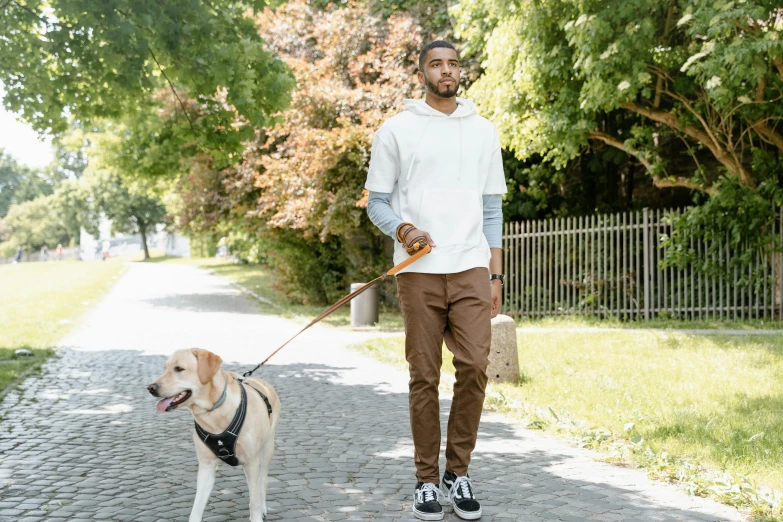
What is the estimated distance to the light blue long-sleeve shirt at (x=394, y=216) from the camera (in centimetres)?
404

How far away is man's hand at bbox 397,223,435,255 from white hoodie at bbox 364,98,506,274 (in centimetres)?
14

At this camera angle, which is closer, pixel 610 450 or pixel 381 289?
pixel 610 450

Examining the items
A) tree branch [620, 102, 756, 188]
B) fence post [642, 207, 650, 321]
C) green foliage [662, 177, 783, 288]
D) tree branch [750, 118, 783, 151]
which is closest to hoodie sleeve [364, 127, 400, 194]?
tree branch [620, 102, 756, 188]

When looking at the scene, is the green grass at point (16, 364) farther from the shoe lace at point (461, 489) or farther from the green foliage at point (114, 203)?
the green foliage at point (114, 203)

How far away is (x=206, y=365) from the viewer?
375 centimetres

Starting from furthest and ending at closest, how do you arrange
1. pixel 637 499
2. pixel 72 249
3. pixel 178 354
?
pixel 72 249
pixel 637 499
pixel 178 354

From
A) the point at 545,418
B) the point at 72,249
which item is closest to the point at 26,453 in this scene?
the point at 545,418

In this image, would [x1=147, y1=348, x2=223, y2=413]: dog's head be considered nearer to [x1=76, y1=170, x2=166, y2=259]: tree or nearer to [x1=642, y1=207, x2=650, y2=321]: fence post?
[x1=642, y1=207, x2=650, y2=321]: fence post

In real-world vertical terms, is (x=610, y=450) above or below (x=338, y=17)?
below

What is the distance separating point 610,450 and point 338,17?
1426 centimetres

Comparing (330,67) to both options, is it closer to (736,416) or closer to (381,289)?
(381,289)

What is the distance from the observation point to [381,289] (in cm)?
1920

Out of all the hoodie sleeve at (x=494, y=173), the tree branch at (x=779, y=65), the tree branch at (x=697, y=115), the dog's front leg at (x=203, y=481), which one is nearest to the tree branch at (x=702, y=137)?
the tree branch at (x=697, y=115)

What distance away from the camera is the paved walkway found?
4332 mm
